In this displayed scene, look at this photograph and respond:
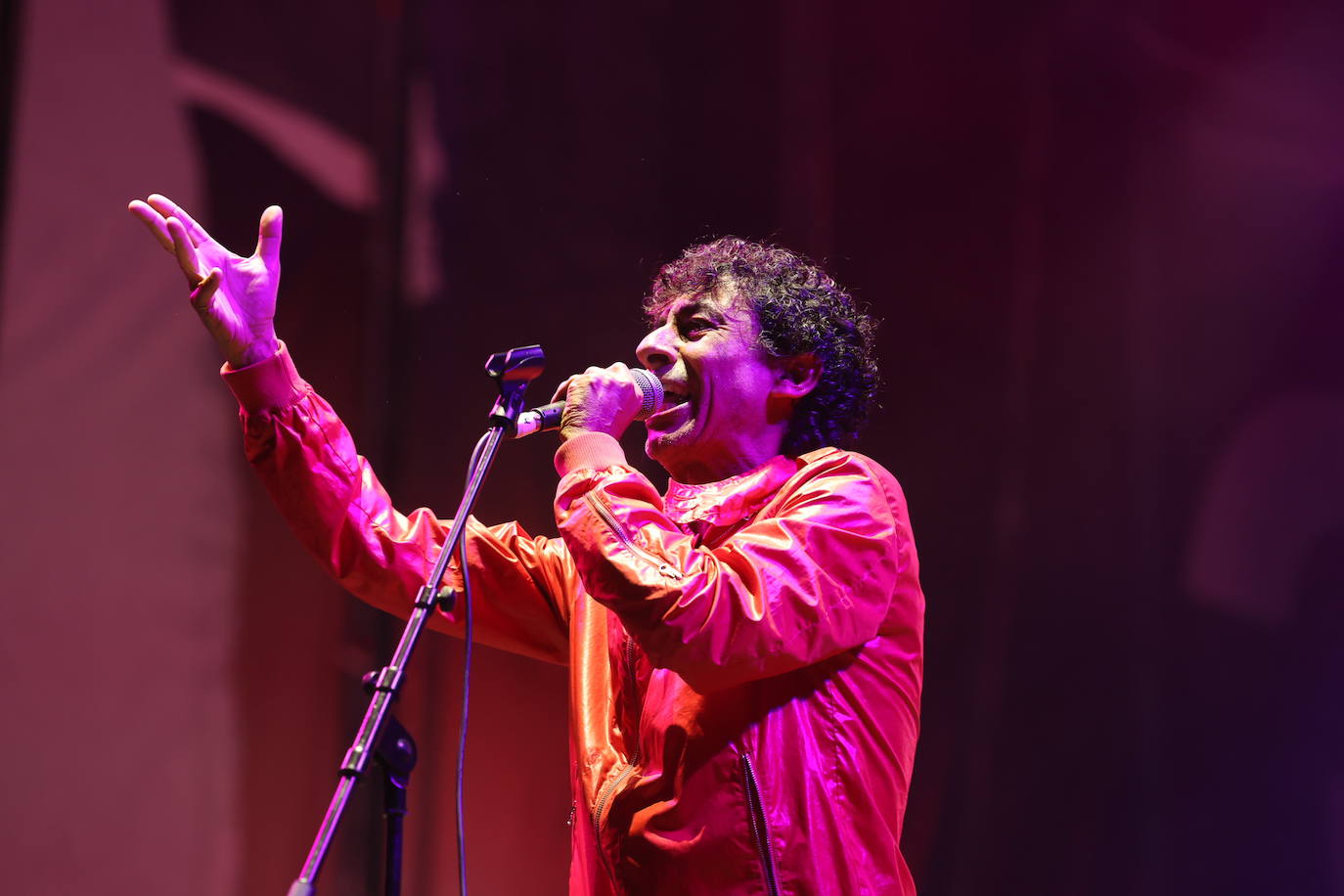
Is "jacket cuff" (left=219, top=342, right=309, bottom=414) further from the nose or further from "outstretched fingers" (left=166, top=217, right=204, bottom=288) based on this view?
the nose

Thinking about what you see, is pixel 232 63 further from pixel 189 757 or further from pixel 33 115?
pixel 189 757

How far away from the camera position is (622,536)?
1.55 m

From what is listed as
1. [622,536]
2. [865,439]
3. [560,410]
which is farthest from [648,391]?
[865,439]

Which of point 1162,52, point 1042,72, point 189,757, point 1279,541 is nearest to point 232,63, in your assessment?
point 189,757

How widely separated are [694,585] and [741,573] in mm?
109

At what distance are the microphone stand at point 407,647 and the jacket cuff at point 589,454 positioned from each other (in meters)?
0.14

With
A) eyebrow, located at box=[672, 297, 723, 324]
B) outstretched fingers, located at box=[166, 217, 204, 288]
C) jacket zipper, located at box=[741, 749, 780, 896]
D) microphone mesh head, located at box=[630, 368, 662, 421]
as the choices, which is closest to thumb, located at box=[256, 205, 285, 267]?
outstretched fingers, located at box=[166, 217, 204, 288]

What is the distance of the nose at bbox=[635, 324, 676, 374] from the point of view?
6.68 feet

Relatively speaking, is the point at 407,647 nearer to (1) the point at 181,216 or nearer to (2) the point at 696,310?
(1) the point at 181,216

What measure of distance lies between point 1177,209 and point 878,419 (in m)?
0.80

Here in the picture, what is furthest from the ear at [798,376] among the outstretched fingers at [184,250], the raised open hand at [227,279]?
the outstretched fingers at [184,250]

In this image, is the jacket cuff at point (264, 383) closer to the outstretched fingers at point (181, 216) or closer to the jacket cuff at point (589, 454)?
the outstretched fingers at point (181, 216)

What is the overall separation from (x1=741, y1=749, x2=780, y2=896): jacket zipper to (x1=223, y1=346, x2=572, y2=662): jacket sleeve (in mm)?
558

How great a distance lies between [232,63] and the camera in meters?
2.72
